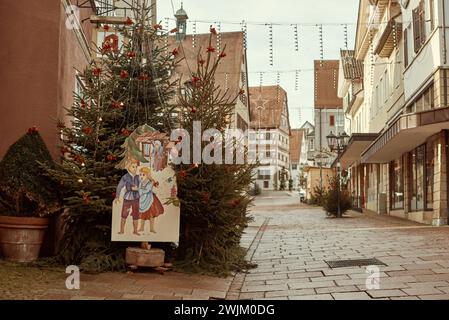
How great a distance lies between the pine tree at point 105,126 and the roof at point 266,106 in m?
49.4

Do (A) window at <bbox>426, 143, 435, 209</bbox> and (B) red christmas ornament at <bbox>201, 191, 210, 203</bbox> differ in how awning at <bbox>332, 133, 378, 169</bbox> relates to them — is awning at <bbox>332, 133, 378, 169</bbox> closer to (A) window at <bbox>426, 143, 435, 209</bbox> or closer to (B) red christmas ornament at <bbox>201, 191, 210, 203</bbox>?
(A) window at <bbox>426, 143, 435, 209</bbox>

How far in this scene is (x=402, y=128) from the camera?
1662cm

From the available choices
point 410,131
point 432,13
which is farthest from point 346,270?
point 432,13

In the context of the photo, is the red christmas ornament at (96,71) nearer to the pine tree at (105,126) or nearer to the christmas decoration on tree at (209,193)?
the pine tree at (105,126)

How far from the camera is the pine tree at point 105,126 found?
8.41 m

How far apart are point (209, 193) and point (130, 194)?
1139mm

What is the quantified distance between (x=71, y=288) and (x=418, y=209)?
1642 cm

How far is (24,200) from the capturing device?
346 inches

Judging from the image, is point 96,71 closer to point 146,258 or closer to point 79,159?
point 79,159

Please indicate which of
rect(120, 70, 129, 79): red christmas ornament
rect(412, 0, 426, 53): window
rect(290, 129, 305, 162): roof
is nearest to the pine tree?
rect(120, 70, 129, 79): red christmas ornament

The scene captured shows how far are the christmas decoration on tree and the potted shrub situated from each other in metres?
2.01

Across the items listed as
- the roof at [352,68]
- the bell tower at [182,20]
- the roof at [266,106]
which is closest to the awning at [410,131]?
the bell tower at [182,20]

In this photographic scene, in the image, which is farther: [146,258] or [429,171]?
[429,171]

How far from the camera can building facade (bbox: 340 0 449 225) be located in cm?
1716
